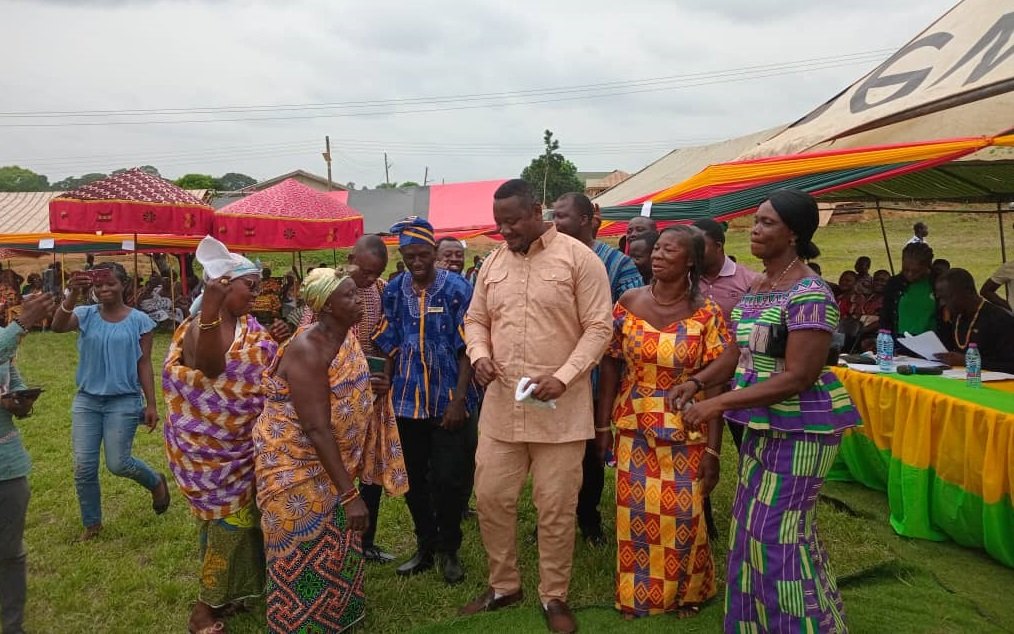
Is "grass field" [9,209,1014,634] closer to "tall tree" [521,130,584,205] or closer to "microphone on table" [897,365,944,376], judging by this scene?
"microphone on table" [897,365,944,376]

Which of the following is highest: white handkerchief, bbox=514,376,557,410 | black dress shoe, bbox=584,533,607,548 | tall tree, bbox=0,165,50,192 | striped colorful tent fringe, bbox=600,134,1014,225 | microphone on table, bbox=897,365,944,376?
tall tree, bbox=0,165,50,192

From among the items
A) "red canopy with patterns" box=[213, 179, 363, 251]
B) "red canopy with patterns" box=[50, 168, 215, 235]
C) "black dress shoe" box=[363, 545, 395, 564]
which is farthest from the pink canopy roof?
"black dress shoe" box=[363, 545, 395, 564]

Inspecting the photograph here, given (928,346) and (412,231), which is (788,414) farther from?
(928,346)

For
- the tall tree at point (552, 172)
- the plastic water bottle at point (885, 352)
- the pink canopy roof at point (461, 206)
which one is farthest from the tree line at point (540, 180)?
the plastic water bottle at point (885, 352)

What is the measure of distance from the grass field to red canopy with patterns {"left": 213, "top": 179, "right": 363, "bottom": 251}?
5568 mm

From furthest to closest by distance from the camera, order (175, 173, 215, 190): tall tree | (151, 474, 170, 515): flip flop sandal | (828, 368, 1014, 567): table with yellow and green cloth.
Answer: (175, 173, 215, 190): tall tree → (151, 474, 170, 515): flip flop sandal → (828, 368, 1014, 567): table with yellow and green cloth

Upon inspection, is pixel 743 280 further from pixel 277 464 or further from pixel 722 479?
pixel 277 464

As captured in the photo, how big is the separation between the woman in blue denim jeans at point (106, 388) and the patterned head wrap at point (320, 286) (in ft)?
6.92

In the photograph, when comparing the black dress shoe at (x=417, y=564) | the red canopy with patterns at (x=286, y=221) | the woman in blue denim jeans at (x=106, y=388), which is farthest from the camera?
the red canopy with patterns at (x=286, y=221)

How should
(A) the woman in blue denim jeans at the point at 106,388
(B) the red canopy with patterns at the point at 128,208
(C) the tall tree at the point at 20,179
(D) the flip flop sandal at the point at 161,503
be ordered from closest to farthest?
(A) the woman in blue denim jeans at the point at 106,388, (D) the flip flop sandal at the point at 161,503, (B) the red canopy with patterns at the point at 128,208, (C) the tall tree at the point at 20,179

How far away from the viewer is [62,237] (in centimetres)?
1523

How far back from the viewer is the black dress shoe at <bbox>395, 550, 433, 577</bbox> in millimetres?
3781

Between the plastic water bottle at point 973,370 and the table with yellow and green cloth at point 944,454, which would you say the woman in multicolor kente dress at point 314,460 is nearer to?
the table with yellow and green cloth at point 944,454

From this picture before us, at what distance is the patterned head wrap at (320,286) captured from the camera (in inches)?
110
